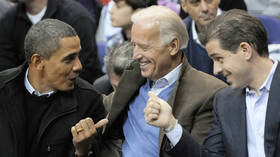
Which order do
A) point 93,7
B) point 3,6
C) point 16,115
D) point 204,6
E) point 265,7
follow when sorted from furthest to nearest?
point 93,7 → point 3,6 → point 265,7 → point 204,6 → point 16,115

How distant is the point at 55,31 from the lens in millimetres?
3467

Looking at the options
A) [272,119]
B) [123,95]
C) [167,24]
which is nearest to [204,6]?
[167,24]

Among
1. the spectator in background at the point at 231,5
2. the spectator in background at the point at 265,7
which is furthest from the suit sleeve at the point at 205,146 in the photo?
the spectator in background at the point at 265,7

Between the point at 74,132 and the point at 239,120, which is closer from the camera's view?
the point at 239,120

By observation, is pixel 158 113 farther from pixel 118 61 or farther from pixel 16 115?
pixel 118 61

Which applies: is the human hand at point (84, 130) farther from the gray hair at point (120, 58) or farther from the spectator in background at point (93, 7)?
the spectator in background at point (93, 7)

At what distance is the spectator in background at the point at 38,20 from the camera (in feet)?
16.3

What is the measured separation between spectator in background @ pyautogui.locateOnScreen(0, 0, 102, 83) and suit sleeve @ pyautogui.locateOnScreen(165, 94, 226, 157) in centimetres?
196

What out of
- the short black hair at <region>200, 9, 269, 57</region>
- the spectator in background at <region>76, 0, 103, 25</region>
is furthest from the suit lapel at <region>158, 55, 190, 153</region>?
the spectator in background at <region>76, 0, 103, 25</region>

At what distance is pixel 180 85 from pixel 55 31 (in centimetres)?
81

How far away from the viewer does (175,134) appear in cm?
309

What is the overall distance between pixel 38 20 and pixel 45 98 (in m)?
1.65

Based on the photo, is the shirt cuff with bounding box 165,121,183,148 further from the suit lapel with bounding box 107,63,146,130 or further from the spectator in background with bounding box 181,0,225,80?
the spectator in background with bounding box 181,0,225,80

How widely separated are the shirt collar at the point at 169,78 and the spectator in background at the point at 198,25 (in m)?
0.93
